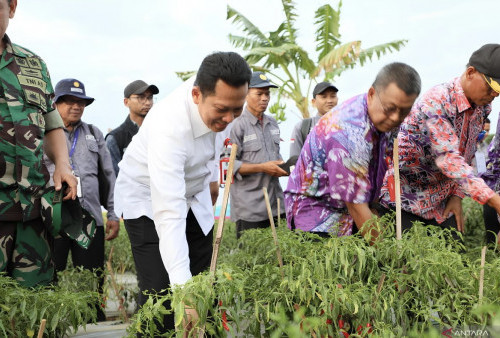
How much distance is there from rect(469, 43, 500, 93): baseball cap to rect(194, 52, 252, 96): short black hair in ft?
4.92

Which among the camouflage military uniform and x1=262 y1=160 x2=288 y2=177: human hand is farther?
x1=262 y1=160 x2=288 y2=177: human hand

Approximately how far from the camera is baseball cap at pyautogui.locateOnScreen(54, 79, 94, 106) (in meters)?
4.61

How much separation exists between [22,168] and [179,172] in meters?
0.68

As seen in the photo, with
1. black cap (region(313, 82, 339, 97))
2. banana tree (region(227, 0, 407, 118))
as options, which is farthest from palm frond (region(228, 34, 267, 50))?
black cap (region(313, 82, 339, 97))

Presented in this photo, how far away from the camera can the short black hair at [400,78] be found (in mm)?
2465

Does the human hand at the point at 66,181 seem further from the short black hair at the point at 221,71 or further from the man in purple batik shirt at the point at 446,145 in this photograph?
the man in purple batik shirt at the point at 446,145

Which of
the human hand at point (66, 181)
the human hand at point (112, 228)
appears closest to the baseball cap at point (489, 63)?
the human hand at point (66, 181)

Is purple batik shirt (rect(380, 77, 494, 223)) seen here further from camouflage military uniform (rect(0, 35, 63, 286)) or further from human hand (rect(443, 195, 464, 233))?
camouflage military uniform (rect(0, 35, 63, 286))

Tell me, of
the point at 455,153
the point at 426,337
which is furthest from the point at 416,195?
the point at 426,337

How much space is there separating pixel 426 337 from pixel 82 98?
4151mm

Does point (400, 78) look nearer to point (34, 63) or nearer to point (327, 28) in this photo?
point (34, 63)

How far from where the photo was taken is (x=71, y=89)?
4.64m

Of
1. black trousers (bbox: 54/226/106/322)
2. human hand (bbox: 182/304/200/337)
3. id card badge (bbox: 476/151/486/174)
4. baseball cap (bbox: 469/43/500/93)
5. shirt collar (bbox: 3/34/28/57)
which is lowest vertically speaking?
black trousers (bbox: 54/226/106/322)

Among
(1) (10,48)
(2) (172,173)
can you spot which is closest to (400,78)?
(2) (172,173)
